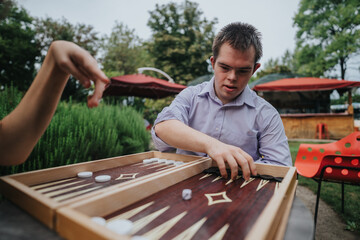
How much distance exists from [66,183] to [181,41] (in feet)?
75.2

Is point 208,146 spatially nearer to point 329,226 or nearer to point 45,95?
point 45,95

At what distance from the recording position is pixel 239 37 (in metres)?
1.80

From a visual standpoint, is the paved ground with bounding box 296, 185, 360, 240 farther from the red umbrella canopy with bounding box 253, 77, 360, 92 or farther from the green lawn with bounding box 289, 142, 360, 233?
the red umbrella canopy with bounding box 253, 77, 360, 92

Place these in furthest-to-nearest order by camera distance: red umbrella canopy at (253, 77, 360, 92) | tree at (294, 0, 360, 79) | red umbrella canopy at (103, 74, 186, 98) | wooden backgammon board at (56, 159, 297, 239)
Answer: tree at (294, 0, 360, 79), red umbrella canopy at (253, 77, 360, 92), red umbrella canopy at (103, 74, 186, 98), wooden backgammon board at (56, 159, 297, 239)

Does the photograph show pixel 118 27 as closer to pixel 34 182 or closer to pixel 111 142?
pixel 111 142


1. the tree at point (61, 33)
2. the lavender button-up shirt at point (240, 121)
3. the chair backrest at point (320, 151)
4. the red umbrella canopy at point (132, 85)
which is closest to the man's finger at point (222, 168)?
the lavender button-up shirt at point (240, 121)

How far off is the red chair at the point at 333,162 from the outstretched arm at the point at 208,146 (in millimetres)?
1651

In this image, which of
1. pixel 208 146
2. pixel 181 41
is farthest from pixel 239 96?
pixel 181 41

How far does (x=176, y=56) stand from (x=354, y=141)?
2096 centimetres

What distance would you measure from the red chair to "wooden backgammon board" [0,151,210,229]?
1.80 m

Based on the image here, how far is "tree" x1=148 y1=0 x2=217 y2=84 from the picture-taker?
21.9 m

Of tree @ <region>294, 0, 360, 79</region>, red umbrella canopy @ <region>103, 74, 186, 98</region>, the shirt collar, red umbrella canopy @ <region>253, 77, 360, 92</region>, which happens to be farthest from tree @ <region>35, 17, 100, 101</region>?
tree @ <region>294, 0, 360, 79</region>

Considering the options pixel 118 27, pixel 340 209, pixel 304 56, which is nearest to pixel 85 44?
pixel 118 27

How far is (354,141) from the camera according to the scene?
2828mm
